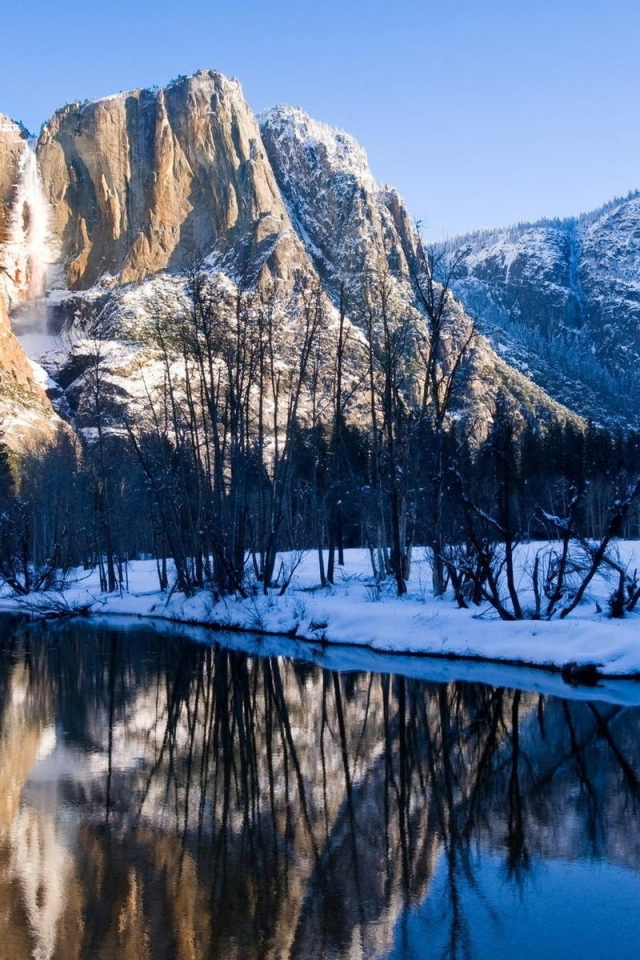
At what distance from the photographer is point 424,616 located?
63.7 feet

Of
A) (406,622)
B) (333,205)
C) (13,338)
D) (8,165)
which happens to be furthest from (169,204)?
(406,622)

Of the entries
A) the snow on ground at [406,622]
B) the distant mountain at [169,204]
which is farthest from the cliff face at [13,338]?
the snow on ground at [406,622]

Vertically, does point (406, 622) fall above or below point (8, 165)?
below

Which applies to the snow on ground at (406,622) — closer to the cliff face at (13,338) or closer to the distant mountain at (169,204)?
the cliff face at (13,338)

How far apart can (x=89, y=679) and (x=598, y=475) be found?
55.9 m

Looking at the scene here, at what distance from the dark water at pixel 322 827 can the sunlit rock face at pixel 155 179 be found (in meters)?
137

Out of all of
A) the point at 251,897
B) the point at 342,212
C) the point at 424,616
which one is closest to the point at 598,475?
the point at 424,616

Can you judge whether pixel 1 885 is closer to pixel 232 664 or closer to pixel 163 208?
pixel 232 664

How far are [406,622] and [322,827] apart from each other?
1250cm

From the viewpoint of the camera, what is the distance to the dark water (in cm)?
523

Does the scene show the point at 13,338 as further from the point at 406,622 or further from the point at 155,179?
the point at 406,622

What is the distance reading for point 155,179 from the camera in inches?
5881

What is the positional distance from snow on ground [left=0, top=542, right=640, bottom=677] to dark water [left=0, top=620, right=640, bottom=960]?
294 cm

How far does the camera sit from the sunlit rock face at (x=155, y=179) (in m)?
146
